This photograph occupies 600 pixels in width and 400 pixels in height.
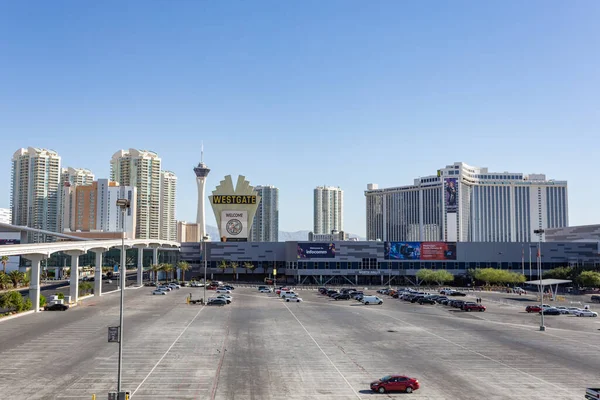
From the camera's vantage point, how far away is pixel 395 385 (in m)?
36.7

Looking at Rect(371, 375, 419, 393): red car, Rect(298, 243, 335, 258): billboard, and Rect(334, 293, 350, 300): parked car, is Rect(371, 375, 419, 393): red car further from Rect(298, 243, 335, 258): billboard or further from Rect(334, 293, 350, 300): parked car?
Rect(298, 243, 335, 258): billboard

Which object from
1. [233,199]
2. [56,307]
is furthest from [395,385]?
[233,199]

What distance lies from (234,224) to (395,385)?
429 ft

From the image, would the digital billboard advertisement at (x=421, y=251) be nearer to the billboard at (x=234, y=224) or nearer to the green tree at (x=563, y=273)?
the green tree at (x=563, y=273)

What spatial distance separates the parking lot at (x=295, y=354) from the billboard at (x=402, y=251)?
74.6 m

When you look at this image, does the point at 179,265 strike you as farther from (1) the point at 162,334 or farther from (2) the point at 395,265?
(1) the point at 162,334

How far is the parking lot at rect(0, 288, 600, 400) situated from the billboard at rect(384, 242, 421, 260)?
7456 cm

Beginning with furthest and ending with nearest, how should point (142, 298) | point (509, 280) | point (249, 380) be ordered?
point (509, 280)
point (142, 298)
point (249, 380)

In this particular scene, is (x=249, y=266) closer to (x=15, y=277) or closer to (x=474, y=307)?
(x=15, y=277)

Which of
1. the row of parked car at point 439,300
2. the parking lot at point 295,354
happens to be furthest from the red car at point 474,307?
the parking lot at point 295,354

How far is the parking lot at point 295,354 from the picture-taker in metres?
37.5

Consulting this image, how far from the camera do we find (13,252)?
238 ft

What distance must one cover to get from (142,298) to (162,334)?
158ft

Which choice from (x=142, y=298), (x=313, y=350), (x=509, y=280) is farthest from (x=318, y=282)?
(x=313, y=350)
